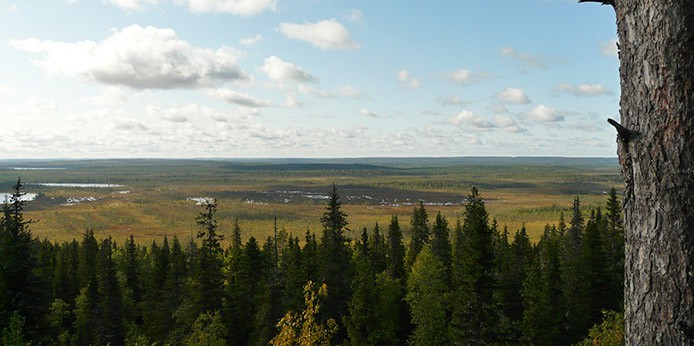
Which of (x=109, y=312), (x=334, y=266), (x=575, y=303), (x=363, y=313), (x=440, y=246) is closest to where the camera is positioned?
(x=363, y=313)

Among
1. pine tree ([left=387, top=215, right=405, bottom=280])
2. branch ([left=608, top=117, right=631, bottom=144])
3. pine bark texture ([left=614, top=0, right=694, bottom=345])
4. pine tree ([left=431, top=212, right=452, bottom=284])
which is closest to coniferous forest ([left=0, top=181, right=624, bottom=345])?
pine tree ([left=431, top=212, right=452, bottom=284])

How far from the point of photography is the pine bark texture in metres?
3.78

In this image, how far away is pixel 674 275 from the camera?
3.81 meters

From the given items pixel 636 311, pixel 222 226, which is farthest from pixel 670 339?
pixel 222 226

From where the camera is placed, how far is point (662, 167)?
3852 millimetres

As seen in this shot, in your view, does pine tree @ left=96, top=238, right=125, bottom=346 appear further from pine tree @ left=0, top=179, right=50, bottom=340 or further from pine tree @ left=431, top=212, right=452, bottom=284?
pine tree @ left=431, top=212, right=452, bottom=284

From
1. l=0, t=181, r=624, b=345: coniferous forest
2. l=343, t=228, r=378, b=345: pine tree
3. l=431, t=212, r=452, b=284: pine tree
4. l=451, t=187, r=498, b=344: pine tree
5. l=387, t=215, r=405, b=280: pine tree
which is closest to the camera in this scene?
l=451, t=187, r=498, b=344: pine tree

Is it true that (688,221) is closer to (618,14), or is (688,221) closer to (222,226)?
(618,14)

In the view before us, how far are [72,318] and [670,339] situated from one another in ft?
201

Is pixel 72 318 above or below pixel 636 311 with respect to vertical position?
below

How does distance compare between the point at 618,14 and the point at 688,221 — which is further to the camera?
the point at 618,14

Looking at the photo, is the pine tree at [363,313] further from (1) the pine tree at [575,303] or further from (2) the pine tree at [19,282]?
(2) the pine tree at [19,282]

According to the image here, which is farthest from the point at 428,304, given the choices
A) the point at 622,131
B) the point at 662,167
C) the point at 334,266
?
the point at 662,167

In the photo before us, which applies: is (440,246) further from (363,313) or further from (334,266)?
(363,313)
